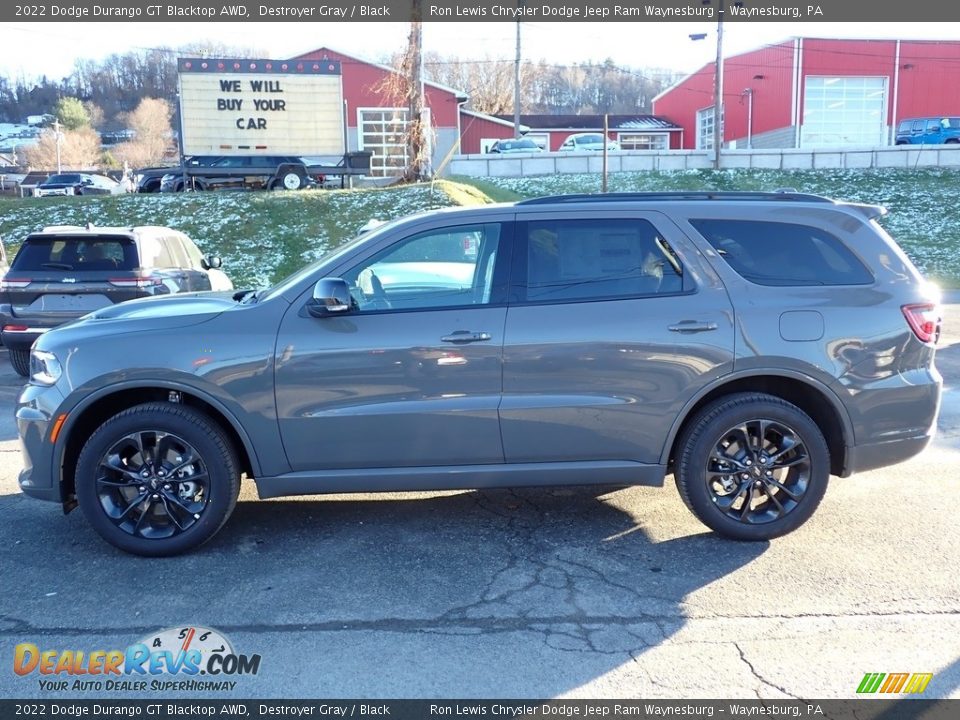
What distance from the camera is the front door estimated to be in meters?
4.28

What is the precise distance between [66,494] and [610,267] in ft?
10.7

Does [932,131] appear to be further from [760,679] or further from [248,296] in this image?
[760,679]

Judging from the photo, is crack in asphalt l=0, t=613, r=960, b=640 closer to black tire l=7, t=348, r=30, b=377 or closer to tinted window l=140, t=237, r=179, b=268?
tinted window l=140, t=237, r=179, b=268

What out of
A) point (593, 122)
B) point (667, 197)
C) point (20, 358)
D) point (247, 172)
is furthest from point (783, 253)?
point (593, 122)

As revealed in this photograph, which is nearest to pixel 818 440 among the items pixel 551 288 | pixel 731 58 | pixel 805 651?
pixel 805 651

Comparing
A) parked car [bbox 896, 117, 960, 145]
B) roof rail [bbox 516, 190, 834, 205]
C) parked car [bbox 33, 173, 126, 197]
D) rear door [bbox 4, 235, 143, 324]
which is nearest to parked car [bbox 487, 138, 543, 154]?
parked car [bbox 896, 117, 960, 145]

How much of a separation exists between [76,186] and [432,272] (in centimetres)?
3771

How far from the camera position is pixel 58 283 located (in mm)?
8680

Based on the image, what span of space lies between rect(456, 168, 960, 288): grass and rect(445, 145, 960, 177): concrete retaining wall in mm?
696

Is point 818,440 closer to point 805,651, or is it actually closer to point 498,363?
point 805,651

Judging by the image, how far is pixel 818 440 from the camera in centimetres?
447

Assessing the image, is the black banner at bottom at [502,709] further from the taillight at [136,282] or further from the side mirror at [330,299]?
the taillight at [136,282]

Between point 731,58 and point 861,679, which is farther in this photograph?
point 731,58

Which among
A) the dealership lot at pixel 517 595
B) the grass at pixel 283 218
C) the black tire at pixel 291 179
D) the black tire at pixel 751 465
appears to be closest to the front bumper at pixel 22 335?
the dealership lot at pixel 517 595
